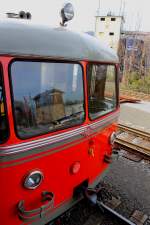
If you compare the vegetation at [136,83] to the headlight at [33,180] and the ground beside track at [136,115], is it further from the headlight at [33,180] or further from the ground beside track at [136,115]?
the headlight at [33,180]

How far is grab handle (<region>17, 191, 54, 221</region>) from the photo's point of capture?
7.70 ft

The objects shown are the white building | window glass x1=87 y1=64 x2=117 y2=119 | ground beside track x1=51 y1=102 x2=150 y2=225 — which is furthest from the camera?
the white building

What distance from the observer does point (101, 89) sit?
3377mm

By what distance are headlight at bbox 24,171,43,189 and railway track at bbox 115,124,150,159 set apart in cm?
379

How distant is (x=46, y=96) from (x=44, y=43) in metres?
0.56

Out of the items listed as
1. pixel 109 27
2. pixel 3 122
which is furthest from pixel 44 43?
pixel 109 27

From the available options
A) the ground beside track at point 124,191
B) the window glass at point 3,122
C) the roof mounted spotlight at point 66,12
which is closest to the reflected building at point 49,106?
the window glass at point 3,122

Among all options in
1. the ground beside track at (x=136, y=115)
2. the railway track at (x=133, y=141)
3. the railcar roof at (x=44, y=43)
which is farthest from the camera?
the ground beside track at (x=136, y=115)

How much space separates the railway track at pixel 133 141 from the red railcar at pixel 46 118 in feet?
9.15

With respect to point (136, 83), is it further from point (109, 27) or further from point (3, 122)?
point (109, 27)

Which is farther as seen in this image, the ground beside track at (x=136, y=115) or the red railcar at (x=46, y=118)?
the ground beside track at (x=136, y=115)

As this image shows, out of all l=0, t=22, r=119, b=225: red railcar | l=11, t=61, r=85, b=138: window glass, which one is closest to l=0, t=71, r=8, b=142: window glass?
l=0, t=22, r=119, b=225: red railcar

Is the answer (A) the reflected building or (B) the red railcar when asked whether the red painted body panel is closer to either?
(B) the red railcar

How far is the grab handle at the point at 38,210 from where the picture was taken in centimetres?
235
